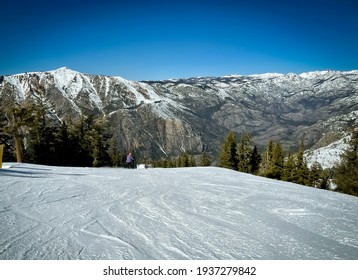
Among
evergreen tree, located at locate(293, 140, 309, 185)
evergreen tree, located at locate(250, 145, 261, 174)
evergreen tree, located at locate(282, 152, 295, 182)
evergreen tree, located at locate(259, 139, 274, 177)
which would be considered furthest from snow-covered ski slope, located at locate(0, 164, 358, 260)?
evergreen tree, located at locate(250, 145, 261, 174)

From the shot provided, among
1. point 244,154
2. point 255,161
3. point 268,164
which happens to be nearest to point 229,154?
point 244,154

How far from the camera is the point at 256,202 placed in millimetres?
8703

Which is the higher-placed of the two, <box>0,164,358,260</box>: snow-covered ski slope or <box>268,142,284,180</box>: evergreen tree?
<box>0,164,358,260</box>: snow-covered ski slope

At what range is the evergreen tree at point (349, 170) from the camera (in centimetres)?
3089

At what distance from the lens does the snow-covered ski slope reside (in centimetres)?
474

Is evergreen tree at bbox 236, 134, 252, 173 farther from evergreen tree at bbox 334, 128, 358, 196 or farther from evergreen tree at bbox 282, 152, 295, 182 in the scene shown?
evergreen tree at bbox 334, 128, 358, 196

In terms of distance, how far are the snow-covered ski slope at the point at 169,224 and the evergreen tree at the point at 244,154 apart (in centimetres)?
4525

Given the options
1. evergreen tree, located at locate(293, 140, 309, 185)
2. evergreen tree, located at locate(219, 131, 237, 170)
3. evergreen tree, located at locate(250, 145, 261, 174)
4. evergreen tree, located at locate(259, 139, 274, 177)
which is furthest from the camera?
evergreen tree, located at locate(250, 145, 261, 174)

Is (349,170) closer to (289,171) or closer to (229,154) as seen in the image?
(289,171)

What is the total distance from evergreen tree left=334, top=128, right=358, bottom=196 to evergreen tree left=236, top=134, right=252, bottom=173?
21.6 metres

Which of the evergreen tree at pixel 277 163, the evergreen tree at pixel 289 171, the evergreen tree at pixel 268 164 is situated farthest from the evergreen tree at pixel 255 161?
the evergreen tree at pixel 289 171

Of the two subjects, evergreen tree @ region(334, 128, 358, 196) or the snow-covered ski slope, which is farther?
evergreen tree @ region(334, 128, 358, 196)
